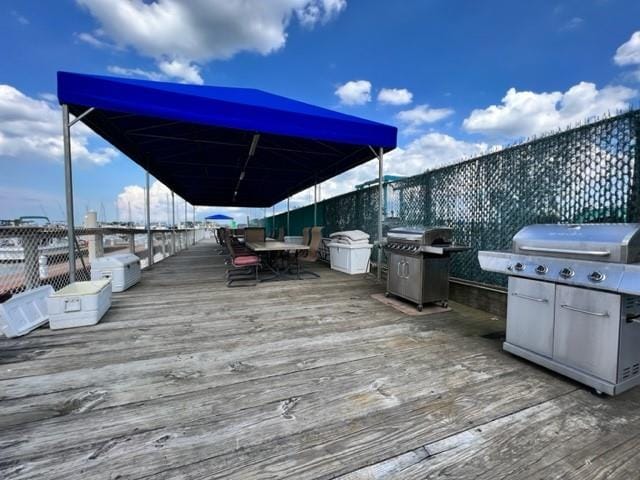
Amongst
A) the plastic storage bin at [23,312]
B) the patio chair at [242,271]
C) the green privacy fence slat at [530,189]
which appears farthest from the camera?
the patio chair at [242,271]

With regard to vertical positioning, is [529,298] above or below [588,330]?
above

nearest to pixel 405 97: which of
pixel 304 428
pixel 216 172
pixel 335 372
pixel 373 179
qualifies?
pixel 373 179

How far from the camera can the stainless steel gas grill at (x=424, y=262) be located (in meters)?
3.24

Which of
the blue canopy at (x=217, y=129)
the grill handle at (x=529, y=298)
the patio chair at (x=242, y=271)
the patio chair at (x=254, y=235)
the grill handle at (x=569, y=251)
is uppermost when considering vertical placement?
the blue canopy at (x=217, y=129)

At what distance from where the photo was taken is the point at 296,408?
1530 mm

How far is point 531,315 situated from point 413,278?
→ 1438mm

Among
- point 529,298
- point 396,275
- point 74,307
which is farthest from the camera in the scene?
point 396,275

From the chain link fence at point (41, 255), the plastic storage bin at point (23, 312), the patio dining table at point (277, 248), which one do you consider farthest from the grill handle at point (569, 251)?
the chain link fence at point (41, 255)

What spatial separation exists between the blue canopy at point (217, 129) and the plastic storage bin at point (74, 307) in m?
2.22

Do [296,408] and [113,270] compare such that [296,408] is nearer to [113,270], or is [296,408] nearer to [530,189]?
[530,189]

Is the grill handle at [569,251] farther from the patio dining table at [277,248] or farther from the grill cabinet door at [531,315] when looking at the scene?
the patio dining table at [277,248]

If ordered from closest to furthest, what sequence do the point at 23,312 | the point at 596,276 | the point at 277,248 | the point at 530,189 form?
the point at 596,276 < the point at 23,312 < the point at 530,189 < the point at 277,248

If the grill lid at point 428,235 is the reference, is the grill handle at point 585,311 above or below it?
below

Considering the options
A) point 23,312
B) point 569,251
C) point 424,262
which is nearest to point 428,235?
point 424,262
